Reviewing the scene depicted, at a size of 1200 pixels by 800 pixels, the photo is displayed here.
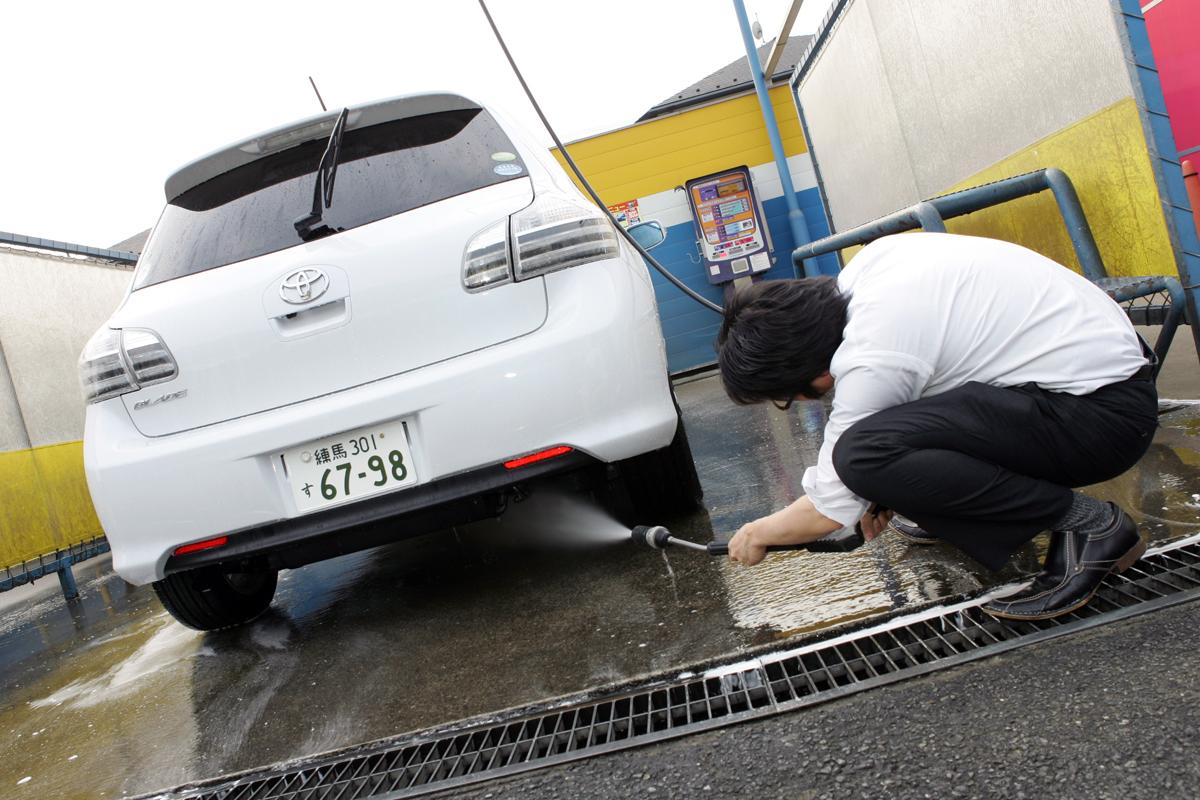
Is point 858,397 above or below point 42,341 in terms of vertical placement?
below

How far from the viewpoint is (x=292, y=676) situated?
259 centimetres

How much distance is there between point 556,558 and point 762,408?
2.82 meters

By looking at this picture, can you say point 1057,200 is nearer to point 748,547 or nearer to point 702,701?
point 748,547

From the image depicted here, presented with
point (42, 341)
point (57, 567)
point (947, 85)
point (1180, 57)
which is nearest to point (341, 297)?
point (947, 85)

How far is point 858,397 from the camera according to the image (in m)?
1.78

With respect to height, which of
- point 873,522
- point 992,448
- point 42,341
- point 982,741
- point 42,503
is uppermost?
point 42,341

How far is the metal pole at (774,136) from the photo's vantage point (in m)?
10.0

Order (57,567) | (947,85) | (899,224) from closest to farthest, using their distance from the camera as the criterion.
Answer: (899,224) → (947,85) → (57,567)

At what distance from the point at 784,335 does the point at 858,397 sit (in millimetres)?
189

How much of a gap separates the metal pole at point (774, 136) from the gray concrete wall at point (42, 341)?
6932mm

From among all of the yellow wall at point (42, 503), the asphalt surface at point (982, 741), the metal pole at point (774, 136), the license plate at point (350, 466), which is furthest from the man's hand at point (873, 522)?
the metal pole at point (774, 136)

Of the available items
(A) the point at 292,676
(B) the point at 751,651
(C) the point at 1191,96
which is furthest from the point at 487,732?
(C) the point at 1191,96

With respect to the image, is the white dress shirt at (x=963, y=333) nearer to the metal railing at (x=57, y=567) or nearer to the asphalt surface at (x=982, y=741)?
the asphalt surface at (x=982, y=741)

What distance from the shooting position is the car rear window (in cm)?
258
